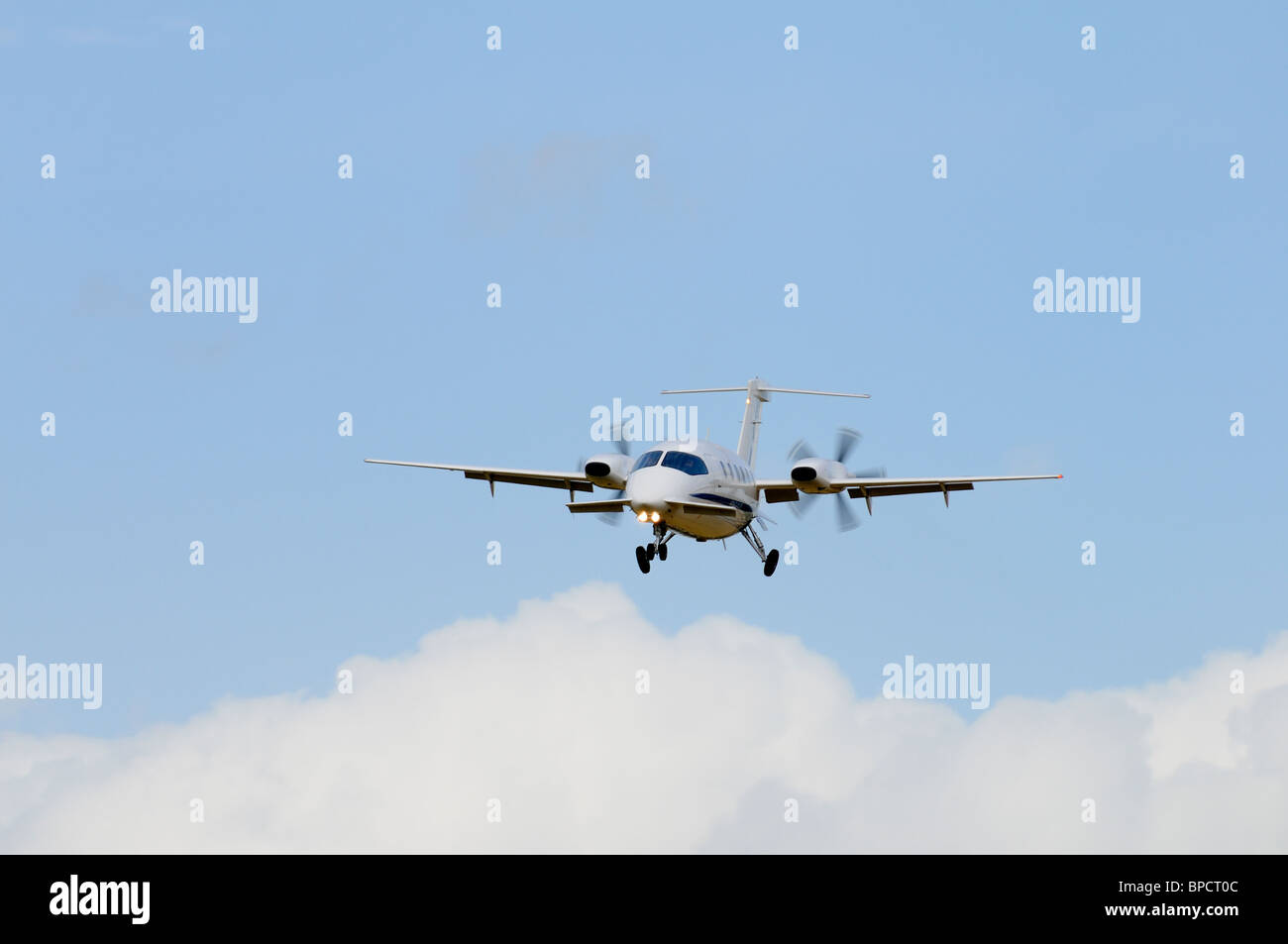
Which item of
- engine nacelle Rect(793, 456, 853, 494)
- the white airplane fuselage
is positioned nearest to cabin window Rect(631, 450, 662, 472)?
the white airplane fuselage

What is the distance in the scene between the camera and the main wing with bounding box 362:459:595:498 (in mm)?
60469

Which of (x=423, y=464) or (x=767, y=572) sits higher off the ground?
(x=423, y=464)

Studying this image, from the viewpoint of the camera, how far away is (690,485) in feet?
177

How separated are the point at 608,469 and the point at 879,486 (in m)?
8.65

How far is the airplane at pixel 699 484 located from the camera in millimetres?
53844

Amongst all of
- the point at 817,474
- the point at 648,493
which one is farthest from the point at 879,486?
the point at 648,493

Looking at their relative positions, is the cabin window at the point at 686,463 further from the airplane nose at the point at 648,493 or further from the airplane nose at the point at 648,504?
the airplane nose at the point at 648,504

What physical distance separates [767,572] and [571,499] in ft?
23.4

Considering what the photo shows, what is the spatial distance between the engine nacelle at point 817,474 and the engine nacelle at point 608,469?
5.23 meters

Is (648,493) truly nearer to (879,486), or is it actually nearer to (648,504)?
(648,504)
